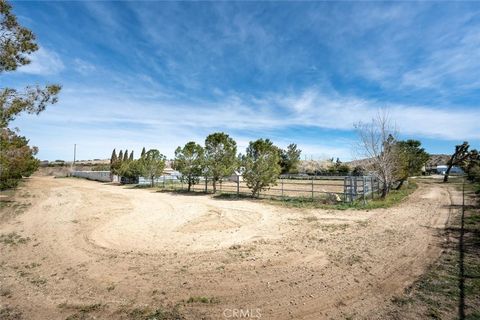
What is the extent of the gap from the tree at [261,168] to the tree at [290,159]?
47.7m

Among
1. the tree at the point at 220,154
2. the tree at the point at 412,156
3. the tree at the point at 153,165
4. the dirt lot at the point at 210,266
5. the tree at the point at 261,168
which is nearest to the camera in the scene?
the dirt lot at the point at 210,266

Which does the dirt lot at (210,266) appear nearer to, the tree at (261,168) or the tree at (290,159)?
the tree at (261,168)

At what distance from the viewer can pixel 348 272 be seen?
6160 mm

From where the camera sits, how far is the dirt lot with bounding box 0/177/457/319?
4723 mm

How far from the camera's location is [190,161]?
88.1 feet

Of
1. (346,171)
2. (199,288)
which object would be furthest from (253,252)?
(346,171)

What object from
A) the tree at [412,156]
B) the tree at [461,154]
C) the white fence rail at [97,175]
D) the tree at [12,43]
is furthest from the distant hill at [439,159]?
the tree at [12,43]

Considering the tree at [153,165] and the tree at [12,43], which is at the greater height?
the tree at [12,43]

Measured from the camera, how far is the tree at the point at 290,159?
6888cm

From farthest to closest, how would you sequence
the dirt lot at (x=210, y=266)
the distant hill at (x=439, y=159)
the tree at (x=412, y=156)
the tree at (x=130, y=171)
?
1. the distant hill at (x=439, y=159)
2. the tree at (x=130, y=171)
3. the tree at (x=412, y=156)
4. the dirt lot at (x=210, y=266)

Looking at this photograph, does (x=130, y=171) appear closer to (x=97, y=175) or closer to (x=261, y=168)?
(x=97, y=175)

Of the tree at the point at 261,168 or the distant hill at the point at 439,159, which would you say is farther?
the distant hill at the point at 439,159

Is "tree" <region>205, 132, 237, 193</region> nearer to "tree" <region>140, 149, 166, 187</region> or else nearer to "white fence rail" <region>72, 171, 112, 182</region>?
"tree" <region>140, 149, 166, 187</region>

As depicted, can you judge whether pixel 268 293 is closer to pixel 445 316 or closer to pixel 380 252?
pixel 445 316
